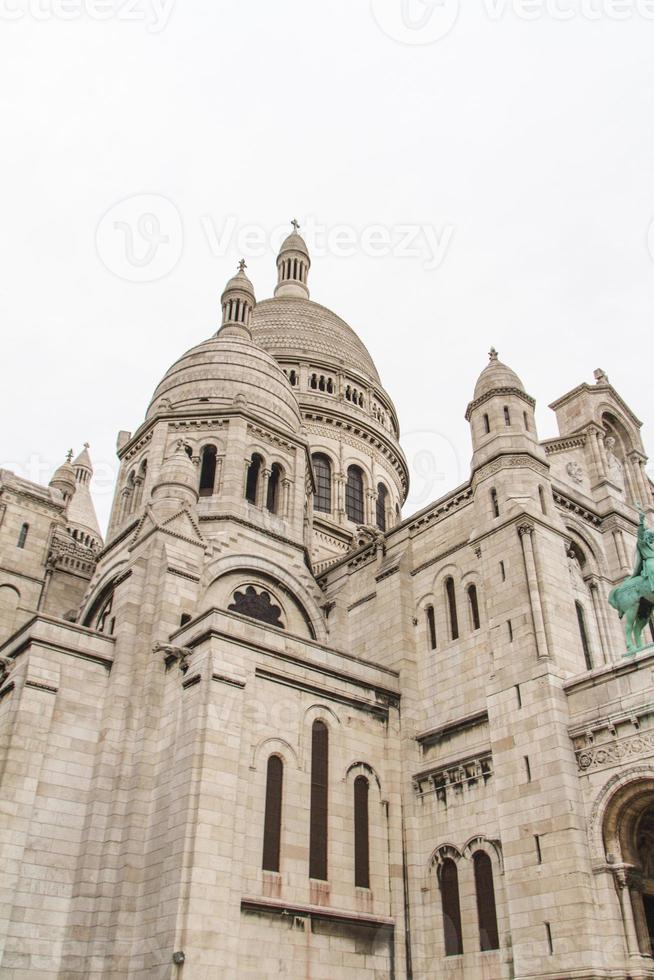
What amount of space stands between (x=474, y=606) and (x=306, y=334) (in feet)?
104

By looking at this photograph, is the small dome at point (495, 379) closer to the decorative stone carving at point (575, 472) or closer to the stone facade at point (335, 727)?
the stone facade at point (335, 727)

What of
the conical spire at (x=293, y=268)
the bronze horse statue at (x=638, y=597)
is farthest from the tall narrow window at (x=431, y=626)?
the conical spire at (x=293, y=268)

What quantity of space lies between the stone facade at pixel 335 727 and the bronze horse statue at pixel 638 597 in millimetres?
1621

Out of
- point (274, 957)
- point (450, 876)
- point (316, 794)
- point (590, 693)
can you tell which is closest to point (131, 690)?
point (316, 794)

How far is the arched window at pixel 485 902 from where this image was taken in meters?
21.9

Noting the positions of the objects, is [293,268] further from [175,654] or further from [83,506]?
[175,654]

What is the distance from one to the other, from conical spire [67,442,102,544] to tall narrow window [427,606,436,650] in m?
40.8

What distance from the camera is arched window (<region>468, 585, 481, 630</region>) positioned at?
26.9 metres

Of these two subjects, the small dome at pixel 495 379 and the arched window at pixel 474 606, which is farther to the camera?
the small dome at pixel 495 379

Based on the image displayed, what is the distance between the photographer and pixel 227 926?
64.0 ft

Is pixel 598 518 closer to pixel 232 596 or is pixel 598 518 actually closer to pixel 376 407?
pixel 232 596

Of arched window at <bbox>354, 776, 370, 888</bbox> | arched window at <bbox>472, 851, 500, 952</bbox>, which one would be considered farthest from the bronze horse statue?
arched window at <bbox>354, 776, 370, 888</bbox>

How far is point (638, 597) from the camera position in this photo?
75.8 feet

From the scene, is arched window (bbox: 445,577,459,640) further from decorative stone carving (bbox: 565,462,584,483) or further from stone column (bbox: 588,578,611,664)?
decorative stone carving (bbox: 565,462,584,483)
